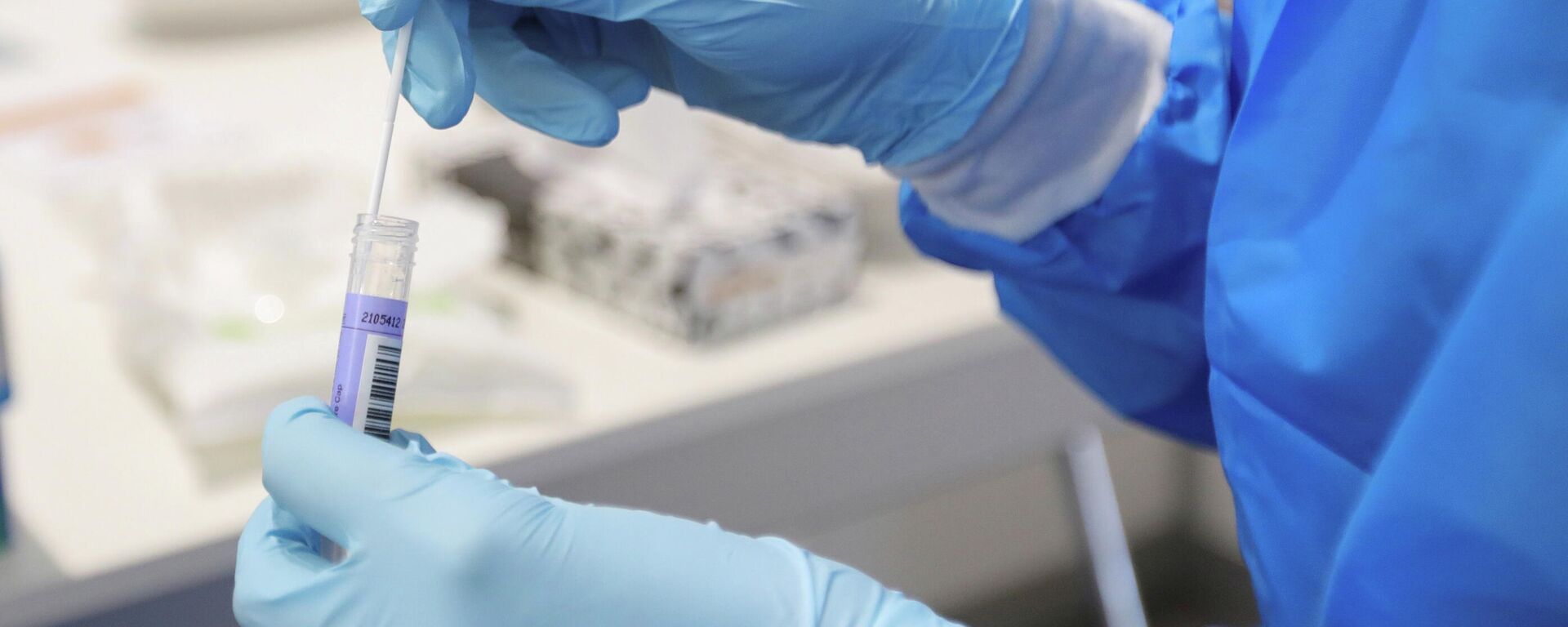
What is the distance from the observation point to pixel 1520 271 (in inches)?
18.0

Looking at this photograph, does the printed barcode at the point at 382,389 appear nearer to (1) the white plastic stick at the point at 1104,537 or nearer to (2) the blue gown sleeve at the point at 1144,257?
(2) the blue gown sleeve at the point at 1144,257

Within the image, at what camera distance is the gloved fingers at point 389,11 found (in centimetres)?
55

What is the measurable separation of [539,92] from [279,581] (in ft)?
0.84

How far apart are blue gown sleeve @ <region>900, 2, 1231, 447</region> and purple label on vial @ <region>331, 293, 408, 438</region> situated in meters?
0.34

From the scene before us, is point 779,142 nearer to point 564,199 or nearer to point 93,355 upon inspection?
point 564,199

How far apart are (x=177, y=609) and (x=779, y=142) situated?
2.07ft

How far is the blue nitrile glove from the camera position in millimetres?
488

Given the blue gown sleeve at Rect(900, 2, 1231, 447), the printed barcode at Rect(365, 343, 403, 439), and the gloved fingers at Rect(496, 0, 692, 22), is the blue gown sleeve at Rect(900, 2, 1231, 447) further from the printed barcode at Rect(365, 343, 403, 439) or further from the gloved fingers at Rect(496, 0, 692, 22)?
the printed barcode at Rect(365, 343, 403, 439)

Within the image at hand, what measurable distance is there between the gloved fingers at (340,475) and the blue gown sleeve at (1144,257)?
355mm

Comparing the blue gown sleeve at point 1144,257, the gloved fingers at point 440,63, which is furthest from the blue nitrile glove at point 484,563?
the blue gown sleeve at point 1144,257

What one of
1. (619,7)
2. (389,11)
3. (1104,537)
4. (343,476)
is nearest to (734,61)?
(619,7)

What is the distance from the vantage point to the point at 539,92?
2.09ft

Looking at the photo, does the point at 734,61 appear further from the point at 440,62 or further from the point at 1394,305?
the point at 1394,305

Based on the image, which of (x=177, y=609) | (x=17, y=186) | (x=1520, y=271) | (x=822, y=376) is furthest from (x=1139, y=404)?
(x=17, y=186)
